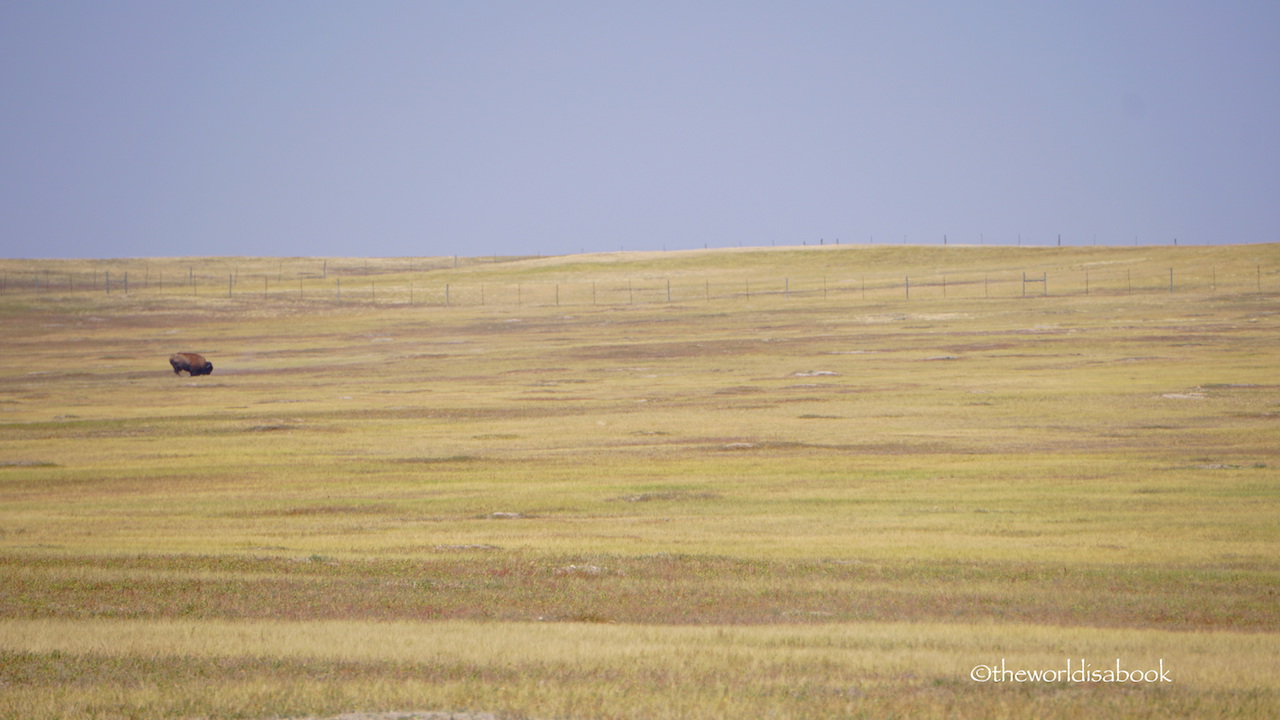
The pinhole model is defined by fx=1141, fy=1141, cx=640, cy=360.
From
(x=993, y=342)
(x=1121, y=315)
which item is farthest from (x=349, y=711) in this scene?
(x=1121, y=315)

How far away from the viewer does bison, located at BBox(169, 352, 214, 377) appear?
6888cm

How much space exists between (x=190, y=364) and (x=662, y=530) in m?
52.5

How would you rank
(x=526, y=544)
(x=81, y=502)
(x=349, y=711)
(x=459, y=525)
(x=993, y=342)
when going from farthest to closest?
(x=993, y=342), (x=81, y=502), (x=459, y=525), (x=526, y=544), (x=349, y=711)

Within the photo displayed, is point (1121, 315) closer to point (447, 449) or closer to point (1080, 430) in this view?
point (1080, 430)

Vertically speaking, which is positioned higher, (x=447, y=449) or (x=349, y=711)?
(x=349, y=711)

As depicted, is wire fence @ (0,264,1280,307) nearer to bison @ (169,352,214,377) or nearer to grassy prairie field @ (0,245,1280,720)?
grassy prairie field @ (0,245,1280,720)

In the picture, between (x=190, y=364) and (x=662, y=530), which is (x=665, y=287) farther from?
(x=662, y=530)

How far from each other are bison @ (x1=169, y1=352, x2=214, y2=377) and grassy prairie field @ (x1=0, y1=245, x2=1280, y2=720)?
1.87 meters

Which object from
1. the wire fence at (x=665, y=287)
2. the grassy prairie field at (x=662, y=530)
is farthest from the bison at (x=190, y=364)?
the wire fence at (x=665, y=287)

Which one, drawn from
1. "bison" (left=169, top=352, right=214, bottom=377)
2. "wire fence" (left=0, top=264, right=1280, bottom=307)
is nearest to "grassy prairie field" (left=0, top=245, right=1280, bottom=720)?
"bison" (left=169, top=352, right=214, bottom=377)

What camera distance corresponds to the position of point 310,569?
18891 millimetres

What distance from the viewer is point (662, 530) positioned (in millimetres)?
24453

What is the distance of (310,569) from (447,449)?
2033 cm

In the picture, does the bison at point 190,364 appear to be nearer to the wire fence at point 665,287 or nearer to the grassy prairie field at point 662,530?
the grassy prairie field at point 662,530
